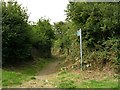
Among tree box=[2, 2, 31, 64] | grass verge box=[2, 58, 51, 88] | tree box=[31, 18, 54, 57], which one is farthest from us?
tree box=[31, 18, 54, 57]

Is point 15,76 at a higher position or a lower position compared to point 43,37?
lower

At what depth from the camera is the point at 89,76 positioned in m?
13.8

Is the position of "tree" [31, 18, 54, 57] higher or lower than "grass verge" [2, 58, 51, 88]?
higher

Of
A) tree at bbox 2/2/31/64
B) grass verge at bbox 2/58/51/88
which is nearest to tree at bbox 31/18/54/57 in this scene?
tree at bbox 2/2/31/64

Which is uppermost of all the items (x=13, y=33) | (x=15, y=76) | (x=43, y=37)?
(x=43, y=37)

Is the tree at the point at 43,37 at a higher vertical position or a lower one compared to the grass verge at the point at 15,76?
higher

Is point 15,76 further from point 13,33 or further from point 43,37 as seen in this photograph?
point 43,37

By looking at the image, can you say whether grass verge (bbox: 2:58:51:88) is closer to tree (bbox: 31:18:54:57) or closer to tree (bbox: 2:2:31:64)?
tree (bbox: 2:2:31:64)

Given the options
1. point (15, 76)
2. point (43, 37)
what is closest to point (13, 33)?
point (15, 76)

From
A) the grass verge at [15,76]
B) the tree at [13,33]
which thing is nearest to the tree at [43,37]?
the tree at [13,33]

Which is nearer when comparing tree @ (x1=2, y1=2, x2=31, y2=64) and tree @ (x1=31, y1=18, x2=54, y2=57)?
tree @ (x1=2, y1=2, x2=31, y2=64)

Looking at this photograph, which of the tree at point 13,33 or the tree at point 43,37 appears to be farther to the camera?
the tree at point 43,37

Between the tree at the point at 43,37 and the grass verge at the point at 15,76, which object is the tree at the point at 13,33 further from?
the tree at the point at 43,37

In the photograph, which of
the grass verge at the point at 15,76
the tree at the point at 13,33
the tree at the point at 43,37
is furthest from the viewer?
the tree at the point at 43,37
